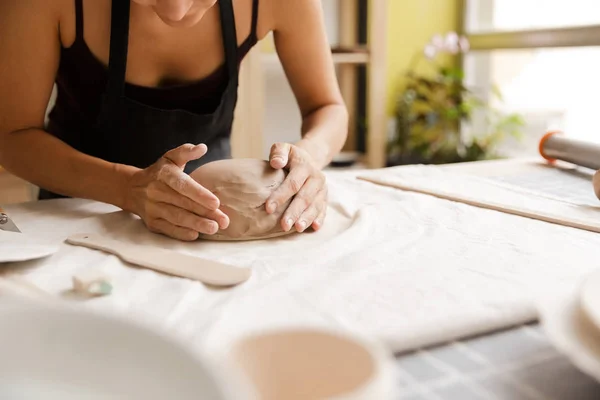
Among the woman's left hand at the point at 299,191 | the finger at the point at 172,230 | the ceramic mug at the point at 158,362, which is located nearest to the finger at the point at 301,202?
the woman's left hand at the point at 299,191

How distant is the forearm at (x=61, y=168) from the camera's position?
0.91 meters

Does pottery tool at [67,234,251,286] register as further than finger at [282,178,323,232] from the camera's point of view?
No

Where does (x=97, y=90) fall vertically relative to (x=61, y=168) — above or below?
above

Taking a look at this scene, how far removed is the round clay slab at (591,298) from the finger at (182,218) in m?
0.46

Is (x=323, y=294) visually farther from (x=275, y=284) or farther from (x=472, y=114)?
(x=472, y=114)

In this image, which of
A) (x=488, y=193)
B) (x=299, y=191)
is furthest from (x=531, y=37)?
(x=299, y=191)

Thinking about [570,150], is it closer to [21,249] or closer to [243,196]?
[243,196]

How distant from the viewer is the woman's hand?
78 cm

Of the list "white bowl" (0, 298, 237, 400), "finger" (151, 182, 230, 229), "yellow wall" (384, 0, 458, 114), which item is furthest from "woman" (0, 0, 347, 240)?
"yellow wall" (384, 0, 458, 114)

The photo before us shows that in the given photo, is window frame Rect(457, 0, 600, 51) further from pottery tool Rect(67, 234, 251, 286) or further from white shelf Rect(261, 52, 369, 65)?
pottery tool Rect(67, 234, 251, 286)

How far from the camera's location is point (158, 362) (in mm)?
282

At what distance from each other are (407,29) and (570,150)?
63.5 inches

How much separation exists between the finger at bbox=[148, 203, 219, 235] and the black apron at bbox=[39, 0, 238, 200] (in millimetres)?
340

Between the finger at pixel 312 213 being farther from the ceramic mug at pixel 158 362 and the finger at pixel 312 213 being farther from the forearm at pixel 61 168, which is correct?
the ceramic mug at pixel 158 362
